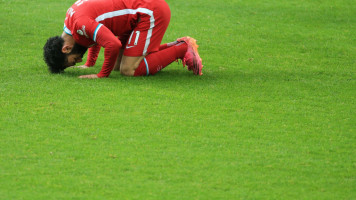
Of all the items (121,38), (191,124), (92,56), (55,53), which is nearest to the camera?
(191,124)

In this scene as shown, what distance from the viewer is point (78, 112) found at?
5277 mm

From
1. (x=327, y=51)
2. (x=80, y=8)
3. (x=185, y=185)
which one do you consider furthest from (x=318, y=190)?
(x=327, y=51)

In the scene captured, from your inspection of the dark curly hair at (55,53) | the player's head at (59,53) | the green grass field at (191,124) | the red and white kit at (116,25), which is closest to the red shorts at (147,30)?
the red and white kit at (116,25)

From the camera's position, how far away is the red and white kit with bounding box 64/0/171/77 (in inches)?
241

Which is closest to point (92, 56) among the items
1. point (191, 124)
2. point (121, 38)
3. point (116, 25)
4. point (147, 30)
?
point (121, 38)

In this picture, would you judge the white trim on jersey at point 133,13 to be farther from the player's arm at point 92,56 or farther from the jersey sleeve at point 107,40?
the player's arm at point 92,56

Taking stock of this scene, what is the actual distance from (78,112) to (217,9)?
5789mm

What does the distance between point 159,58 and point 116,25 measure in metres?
0.66

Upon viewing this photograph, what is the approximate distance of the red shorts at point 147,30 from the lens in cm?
652

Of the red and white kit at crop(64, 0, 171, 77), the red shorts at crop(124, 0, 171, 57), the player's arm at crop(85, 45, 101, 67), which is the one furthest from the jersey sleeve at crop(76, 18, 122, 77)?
the player's arm at crop(85, 45, 101, 67)

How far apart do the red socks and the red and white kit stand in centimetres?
9

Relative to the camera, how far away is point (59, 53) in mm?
6301

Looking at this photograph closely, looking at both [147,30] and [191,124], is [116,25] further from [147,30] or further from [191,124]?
[191,124]

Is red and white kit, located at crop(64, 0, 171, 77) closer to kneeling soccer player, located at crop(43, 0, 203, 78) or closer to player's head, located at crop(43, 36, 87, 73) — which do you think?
kneeling soccer player, located at crop(43, 0, 203, 78)
